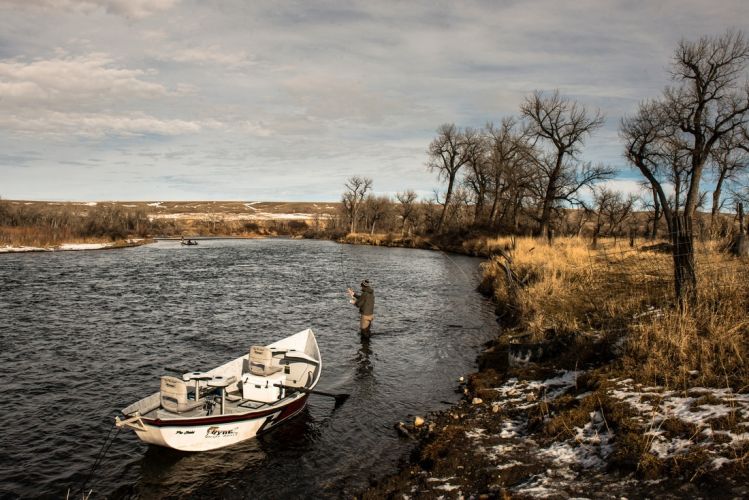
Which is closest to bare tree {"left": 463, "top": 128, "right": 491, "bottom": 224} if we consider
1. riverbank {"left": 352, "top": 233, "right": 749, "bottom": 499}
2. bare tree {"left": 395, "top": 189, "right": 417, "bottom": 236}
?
bare tree {"left": 395, "top": 189, "right": 417, "bottom": 236}

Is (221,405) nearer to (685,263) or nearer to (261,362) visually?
(261,362)

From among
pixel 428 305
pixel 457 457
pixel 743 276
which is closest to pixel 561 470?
pixel 457 457

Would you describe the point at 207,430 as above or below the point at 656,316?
below

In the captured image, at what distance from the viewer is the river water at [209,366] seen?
8648 millimetres

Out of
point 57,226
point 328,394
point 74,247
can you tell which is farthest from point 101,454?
point 57,226

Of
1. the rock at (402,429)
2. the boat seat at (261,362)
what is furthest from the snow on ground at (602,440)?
the boat seat at (261,362)

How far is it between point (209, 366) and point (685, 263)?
13.7 metres

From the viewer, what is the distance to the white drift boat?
895 centimetres

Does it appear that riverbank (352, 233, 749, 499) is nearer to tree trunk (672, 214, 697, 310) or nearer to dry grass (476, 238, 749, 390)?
dry grass (476, 238, 749, 390)

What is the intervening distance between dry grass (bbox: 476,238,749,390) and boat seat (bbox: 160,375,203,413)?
29.4 feet

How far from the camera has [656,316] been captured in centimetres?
1033

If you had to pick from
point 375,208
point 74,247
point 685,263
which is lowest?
point 74,247

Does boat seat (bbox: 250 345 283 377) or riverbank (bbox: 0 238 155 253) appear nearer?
boat seat (bbox: 250 345 283 377)

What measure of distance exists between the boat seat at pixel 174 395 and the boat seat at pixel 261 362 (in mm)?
2120
